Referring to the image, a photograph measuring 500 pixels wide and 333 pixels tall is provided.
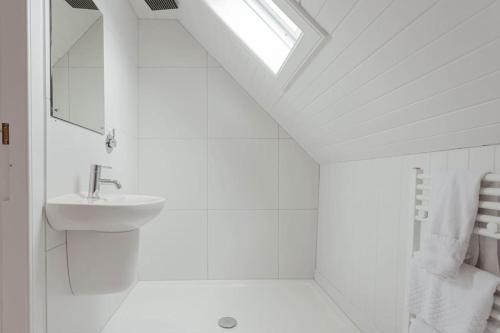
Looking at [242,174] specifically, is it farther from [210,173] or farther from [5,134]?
[5,134]

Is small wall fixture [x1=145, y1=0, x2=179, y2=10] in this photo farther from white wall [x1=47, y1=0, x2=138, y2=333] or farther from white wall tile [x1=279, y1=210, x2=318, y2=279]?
white wall tile [x1=279, y1=210, x2=318, y2=279]

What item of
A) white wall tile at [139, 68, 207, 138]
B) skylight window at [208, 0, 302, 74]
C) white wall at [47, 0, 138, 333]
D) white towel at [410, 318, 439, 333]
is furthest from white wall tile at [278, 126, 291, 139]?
white towel at [410, 318, 439, 333]

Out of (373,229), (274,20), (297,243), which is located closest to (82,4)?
(274,20)

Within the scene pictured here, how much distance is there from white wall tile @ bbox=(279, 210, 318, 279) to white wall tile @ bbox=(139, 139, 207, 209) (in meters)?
0.69

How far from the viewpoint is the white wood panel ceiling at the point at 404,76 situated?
2.13 feet

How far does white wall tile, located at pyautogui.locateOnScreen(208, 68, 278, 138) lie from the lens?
7.10 feet

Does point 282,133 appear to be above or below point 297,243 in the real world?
above

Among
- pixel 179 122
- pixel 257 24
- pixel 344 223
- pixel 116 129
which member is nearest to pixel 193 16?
pixel 257 24

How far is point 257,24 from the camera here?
1.60 meters

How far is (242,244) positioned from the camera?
2203 mm

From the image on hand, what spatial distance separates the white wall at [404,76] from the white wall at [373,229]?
0.06m

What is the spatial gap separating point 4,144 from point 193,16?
1406mm

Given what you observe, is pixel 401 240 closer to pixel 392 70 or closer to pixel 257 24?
pixel 392 70

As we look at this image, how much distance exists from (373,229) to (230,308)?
42.4 inches
